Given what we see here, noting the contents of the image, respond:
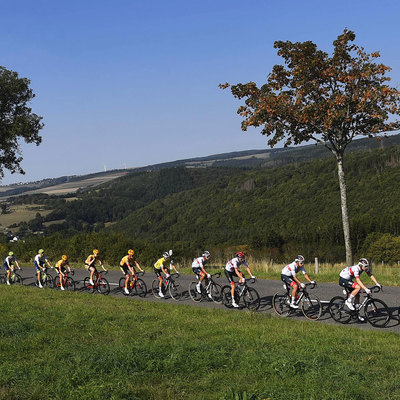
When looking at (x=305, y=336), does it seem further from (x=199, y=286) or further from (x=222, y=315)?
(x=199, y=286)

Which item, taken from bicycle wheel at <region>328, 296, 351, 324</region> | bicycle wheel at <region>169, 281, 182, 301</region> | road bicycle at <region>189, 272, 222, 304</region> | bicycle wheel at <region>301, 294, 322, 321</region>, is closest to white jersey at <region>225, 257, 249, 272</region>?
road bicycle at <region>189, 272, 222, 304</region>

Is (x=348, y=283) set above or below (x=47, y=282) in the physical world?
above

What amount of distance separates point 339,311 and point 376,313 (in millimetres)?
1012

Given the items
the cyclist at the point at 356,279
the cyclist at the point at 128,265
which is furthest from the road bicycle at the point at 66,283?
the cyclist at the point at 356,279

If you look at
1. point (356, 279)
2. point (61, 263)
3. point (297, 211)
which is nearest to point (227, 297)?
point (356, 279)

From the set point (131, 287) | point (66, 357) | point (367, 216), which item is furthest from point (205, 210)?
point (66, 357)

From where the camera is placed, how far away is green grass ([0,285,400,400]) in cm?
591

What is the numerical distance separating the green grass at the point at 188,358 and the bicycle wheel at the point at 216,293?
4166mm

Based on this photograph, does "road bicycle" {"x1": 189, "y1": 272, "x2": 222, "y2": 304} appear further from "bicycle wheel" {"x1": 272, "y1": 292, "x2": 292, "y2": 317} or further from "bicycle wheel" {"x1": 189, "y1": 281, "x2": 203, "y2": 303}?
"bicycle wheel" {"x1": 272, "y1": 292, "x2": 292, "y2": 317}

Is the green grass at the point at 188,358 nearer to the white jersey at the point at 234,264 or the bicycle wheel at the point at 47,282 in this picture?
the white jersey at the point at 234,264

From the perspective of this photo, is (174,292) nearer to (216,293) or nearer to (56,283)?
(216,293)

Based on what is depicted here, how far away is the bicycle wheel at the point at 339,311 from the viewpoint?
12.0 m

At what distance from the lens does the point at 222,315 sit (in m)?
12.3

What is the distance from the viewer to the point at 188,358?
7.34 m
